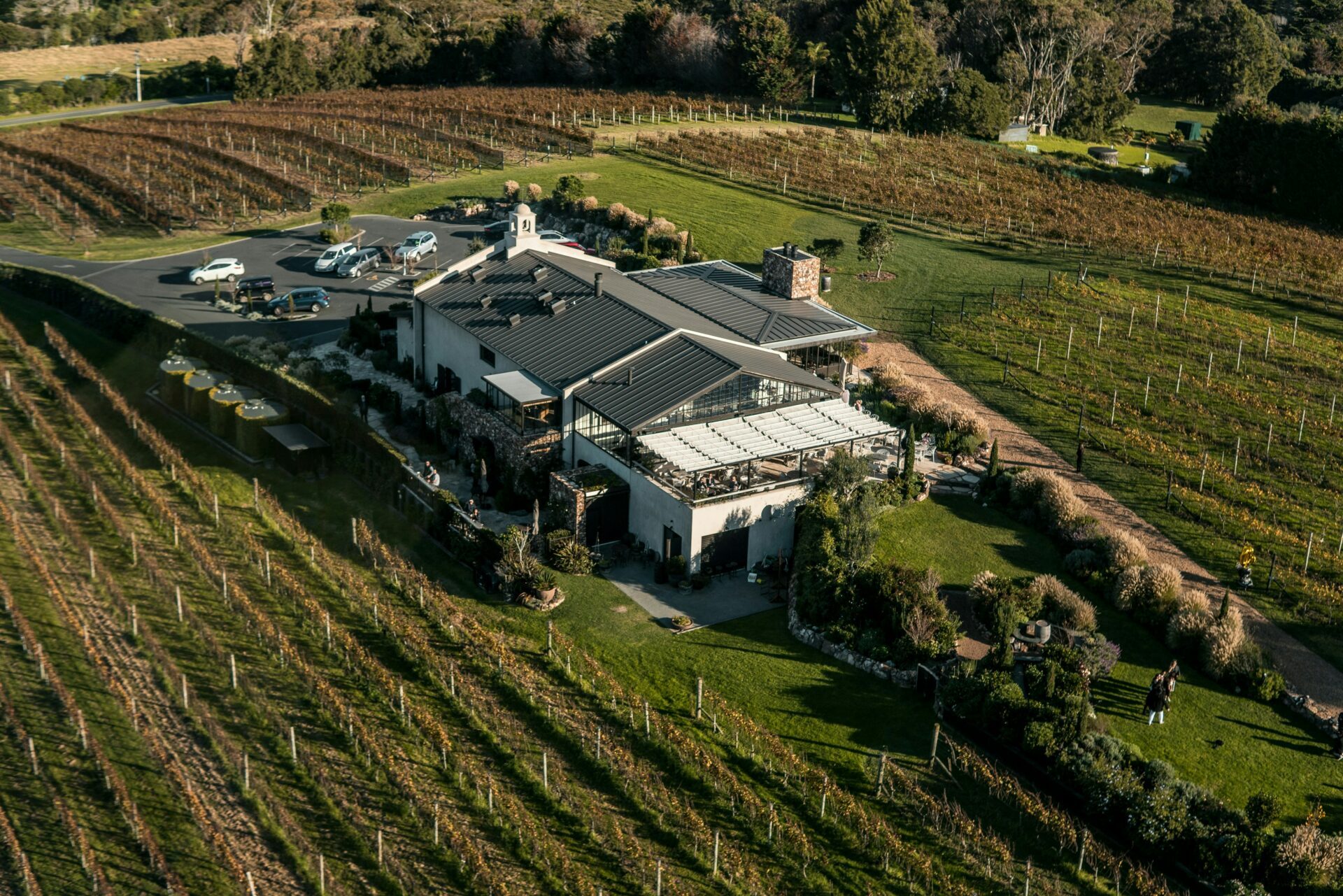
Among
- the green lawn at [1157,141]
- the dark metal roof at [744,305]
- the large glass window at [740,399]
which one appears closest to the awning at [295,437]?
the large glass window at [740,399]

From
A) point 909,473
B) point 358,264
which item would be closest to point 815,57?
point 358,264

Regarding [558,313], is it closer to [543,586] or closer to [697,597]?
[543,586]

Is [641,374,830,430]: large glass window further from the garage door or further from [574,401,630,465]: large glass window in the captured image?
the garage door

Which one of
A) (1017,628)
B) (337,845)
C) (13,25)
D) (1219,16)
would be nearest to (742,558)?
(1017,628)

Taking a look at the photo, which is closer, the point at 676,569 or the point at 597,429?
the point at 676,569

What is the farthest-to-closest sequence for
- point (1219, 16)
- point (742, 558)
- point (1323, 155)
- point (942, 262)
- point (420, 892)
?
point (1219, 16) < point (1323, 155) < point (942, 262) < point (742, 558) < point (420, 892)

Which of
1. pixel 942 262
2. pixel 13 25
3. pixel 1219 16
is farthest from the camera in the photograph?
pixel 13 25

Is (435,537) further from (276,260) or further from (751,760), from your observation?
(276,260)

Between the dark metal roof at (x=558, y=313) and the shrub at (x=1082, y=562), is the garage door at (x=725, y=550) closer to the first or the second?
the dark metal roof at (x=558, y=313)
